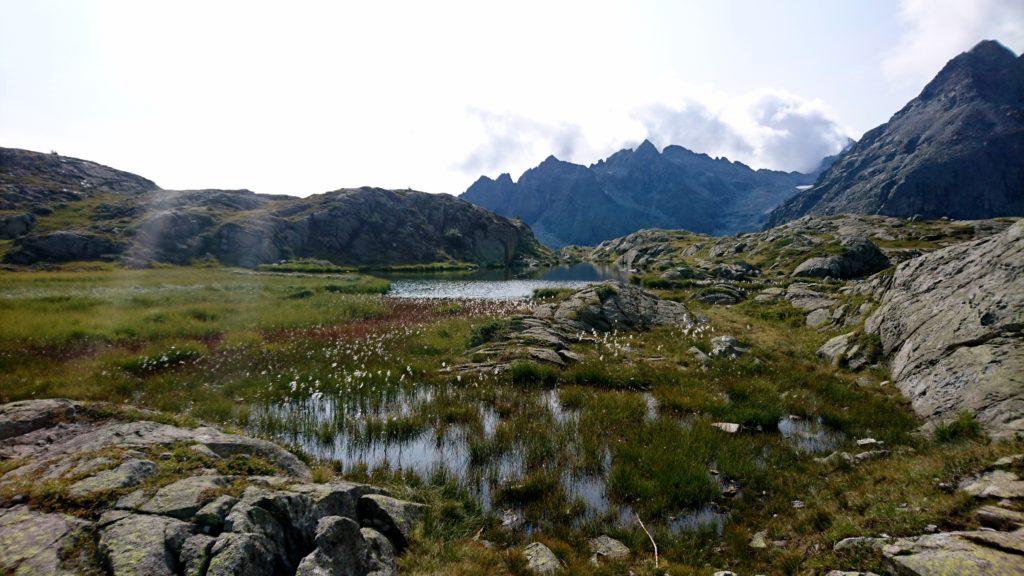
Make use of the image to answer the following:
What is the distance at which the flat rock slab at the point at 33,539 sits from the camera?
14.6 feet

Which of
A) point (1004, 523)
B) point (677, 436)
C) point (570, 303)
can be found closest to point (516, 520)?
point (677, 436)

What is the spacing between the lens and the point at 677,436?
39.5 ft

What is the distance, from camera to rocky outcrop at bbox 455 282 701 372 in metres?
20.5

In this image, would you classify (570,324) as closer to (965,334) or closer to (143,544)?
(965,334)

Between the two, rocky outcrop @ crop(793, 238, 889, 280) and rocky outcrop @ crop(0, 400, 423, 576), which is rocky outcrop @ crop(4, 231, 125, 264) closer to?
rocky outcrop @ crop(0, 400, 423, 576)

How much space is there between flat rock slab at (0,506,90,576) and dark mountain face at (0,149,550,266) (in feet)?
441

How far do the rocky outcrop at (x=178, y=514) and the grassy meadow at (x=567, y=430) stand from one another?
117 cm

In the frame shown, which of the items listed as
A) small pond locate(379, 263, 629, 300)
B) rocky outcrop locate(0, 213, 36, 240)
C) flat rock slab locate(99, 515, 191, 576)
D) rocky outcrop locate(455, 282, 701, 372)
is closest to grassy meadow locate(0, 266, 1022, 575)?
rocky outcrop locate(455, 282, 701, 372)

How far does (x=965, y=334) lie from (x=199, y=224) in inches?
6530

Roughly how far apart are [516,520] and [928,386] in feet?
46.4

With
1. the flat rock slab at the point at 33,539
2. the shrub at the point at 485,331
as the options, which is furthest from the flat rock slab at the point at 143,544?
the shrub at the point at 485,331

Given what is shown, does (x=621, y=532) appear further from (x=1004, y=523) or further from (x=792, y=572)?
(x=1004, y=523)

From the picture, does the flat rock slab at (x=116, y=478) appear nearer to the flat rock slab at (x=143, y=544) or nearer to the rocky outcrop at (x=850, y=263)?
the flat rock slab at (x=143, y=544)

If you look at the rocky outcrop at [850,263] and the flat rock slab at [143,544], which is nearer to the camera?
the flat rock slab at [143,544]
